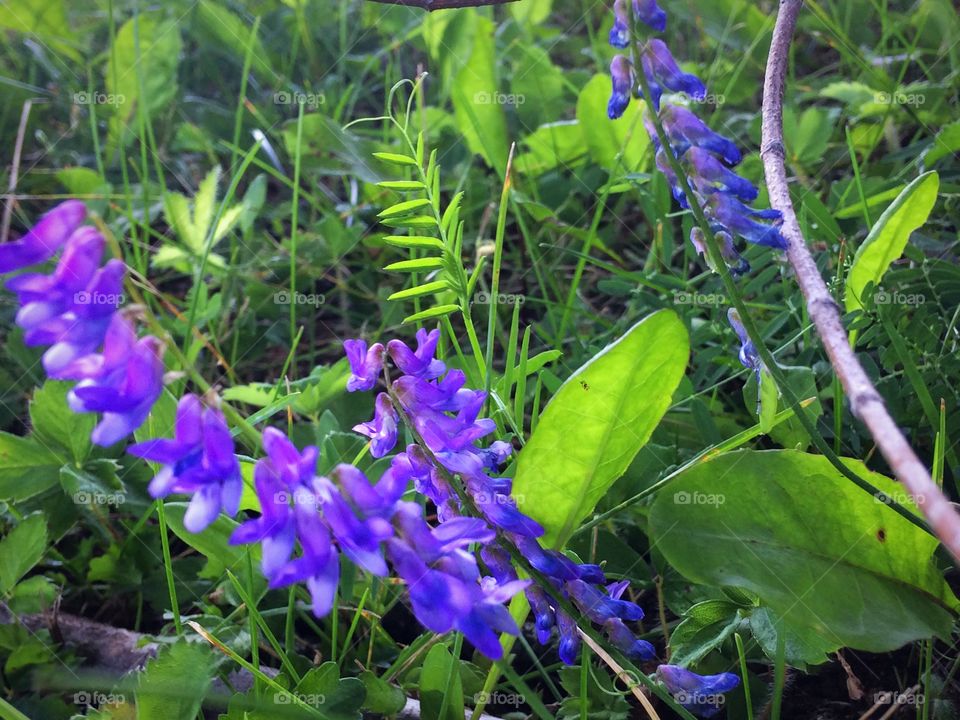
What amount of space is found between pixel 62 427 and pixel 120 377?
109cm

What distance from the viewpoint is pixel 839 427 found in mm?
1606

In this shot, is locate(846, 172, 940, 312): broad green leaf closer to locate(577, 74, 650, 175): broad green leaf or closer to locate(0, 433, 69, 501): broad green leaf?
locate(577, 74, 650, 175): broad green leaf

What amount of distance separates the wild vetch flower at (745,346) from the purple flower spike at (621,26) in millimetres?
394

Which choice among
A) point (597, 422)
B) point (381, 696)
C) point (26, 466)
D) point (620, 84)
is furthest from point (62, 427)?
point (620, 84)

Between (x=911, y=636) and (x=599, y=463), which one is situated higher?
(x=599, y=463)

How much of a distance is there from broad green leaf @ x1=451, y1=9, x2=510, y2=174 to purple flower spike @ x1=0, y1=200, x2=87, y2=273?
164 cm

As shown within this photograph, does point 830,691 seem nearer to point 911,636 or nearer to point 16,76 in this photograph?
point 911,636

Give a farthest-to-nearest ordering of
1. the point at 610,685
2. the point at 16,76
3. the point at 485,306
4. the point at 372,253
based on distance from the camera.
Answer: the point at 16,76 < the point at 372,253 < the point at 485,306 < the point at 610,685

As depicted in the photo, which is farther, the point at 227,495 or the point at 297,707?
the point at 297,707

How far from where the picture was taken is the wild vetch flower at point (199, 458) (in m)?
0.88

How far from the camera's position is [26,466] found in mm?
1835

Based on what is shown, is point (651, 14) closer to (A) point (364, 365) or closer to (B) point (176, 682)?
(A) point (364, 365)

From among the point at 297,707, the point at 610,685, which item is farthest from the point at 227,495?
the point at 610,685

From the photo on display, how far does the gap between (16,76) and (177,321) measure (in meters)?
1.77
